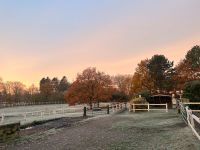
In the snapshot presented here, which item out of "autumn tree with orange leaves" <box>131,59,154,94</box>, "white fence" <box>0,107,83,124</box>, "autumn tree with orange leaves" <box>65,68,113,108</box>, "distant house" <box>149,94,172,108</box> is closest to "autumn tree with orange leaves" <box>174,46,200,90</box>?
"autumn tree with orange leaves" <box>131,59,154,94</box>

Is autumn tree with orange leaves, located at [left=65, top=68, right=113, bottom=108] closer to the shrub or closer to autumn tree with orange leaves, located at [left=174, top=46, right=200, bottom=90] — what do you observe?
autumn tree with orange leaves, located at [left=174, top=46, right=200, bottom=90]

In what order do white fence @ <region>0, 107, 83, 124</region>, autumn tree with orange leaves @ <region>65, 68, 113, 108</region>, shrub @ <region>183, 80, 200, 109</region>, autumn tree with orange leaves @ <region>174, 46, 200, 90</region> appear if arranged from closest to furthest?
1. white fence @ <region>0, 107, 83, 124</region>
2. shrub @ <region>183, 80, 200, 109</region>
3. autumn tree with orange leaves @ <region>65, 68, 113, 108</region>
4. autumn tree with orange leaves @ <region>174, 46, 200, 90</region>

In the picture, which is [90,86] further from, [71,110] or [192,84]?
[192,84]

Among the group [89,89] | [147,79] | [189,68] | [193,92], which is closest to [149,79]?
[147,79]

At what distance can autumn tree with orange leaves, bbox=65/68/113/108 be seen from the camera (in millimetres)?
79625

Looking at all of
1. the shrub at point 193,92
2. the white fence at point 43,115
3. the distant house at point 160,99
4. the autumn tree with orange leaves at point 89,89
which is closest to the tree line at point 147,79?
the autumn tree with orange leaves at point 89,89

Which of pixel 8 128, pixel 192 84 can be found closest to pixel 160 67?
pixel 192 84

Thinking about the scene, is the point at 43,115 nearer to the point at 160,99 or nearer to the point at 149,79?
the point at 160,99

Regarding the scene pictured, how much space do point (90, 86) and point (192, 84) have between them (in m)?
40.3

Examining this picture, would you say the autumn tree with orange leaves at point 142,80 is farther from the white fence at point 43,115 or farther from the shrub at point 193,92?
the shrub at point 193,92

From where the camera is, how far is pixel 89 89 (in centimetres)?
8050

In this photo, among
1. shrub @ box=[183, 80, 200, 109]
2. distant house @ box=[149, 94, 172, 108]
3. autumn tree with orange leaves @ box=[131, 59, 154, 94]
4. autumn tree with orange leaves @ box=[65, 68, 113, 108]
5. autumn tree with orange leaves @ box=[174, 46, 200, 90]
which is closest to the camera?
shrub @ box=[183, 80, 200, 109]

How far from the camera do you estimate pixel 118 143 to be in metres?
16.0

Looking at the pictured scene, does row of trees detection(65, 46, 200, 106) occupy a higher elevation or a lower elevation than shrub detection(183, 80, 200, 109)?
higher
